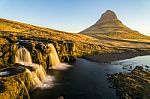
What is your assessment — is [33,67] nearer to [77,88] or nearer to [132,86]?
[77,88]

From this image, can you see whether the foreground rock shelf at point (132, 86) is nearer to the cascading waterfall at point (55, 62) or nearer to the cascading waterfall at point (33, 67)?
the cascading waterfall at point (33, 67)

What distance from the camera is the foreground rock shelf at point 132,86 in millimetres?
48741

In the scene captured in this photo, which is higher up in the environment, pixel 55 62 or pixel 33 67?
pixel 33 67

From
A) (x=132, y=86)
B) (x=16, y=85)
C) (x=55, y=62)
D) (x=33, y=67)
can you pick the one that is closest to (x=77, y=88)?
(x=132, y=86)

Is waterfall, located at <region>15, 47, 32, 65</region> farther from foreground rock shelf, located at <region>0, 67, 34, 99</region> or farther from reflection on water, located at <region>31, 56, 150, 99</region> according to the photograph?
foreground rock shelf, located at <region>0, 67, 34, 99</region>

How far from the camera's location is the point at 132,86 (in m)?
54.0

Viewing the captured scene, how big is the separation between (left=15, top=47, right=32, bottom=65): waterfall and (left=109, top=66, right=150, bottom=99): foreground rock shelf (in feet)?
83.7

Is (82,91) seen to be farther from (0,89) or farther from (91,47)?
(91,47)

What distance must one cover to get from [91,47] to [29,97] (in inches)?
3965

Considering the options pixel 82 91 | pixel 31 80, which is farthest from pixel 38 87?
pixel 82 91

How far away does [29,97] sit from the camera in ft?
150

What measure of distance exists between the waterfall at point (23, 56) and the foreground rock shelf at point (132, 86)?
83.7ft

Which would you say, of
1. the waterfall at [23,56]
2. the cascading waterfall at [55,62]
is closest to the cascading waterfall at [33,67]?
the waterfall at [23,56]

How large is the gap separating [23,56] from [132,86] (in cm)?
3396
